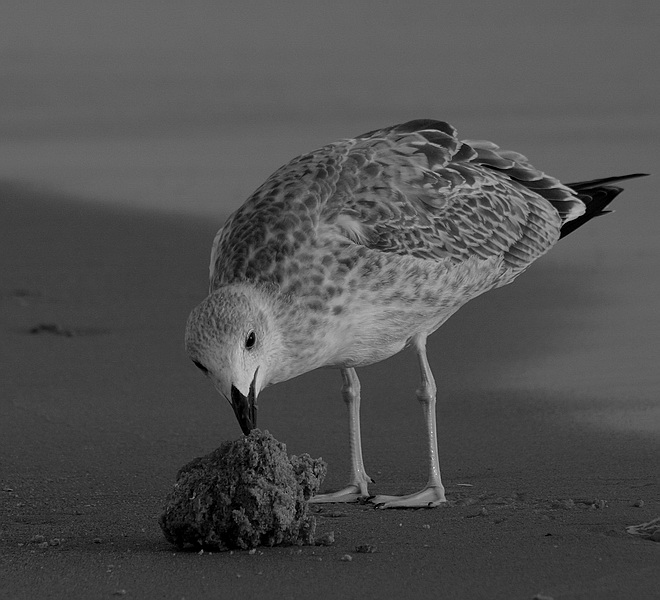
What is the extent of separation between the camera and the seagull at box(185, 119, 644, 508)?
19.2 ft

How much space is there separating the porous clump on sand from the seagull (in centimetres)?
30

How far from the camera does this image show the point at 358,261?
21.0 feet

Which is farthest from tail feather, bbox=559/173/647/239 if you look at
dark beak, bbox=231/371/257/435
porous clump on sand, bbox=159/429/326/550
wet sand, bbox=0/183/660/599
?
porous clump on sand, bbox=159/429/326/550

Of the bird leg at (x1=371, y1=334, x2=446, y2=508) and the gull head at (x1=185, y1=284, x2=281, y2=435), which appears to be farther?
the bird leg at (x1=371, y1=334, x2=446, y2=508)

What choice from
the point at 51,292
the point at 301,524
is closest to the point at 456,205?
the point at 301,524

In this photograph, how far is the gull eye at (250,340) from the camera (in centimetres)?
574

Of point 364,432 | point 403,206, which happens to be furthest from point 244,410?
point 364,432

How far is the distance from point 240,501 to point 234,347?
2.46ft

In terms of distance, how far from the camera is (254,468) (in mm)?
5152

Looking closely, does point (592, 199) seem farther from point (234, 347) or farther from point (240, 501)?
point (240, 501)

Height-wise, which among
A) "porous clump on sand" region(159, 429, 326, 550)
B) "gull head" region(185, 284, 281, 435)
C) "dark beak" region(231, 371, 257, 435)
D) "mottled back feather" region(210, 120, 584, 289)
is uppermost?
"mottled back feather" region(210, 120, 584, 289)

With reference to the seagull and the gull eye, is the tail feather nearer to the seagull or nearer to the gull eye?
the seagull

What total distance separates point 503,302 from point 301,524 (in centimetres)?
541

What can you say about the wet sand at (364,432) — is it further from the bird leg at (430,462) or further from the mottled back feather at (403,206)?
the mottled back feather at (403,206)
